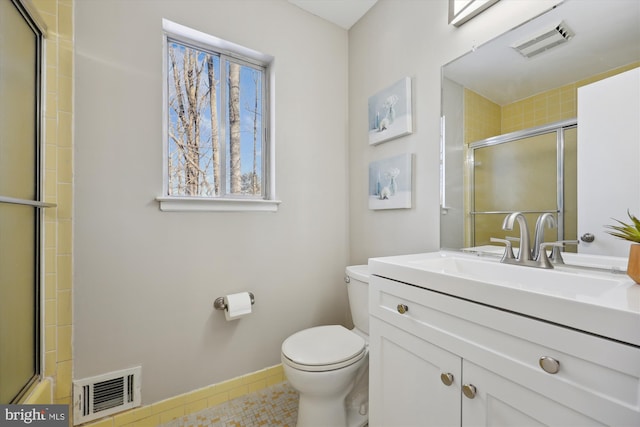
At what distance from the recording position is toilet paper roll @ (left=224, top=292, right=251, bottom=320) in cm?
150

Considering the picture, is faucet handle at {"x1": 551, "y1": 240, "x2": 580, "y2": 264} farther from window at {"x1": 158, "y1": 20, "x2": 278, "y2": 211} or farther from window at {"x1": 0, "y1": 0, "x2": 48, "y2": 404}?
window at {"x1": 0, "y1": 0, "x2": 48, "y2": 404}

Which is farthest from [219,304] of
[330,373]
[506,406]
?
[506,406]

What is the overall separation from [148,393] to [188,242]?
760 mm

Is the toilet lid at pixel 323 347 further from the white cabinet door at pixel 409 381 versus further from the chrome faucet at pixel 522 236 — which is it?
the chrome faucet at pixel 522 236

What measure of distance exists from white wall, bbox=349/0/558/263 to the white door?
0.42 metres

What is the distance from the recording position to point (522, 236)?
3.37 ft

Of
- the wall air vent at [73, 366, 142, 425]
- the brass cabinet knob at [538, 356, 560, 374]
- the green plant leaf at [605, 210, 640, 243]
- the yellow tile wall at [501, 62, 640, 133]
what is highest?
the yellow tile wall at [501, 62, 640, 133]

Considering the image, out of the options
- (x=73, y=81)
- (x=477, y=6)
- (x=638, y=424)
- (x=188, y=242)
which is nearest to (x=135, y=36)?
(x=73, y=81)

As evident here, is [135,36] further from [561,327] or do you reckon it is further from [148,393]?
[561,327]

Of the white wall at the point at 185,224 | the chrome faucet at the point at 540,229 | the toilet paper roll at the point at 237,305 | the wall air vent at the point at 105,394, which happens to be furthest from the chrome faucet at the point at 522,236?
the wall air vent at the point at 105,394

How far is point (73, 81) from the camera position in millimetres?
1251

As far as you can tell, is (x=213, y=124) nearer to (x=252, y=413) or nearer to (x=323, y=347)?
(x=323, y=347)

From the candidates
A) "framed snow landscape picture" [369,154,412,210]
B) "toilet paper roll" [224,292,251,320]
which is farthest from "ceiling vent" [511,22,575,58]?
"toilet paper roll" [224,292,251,320]

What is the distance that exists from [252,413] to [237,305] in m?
0.56
